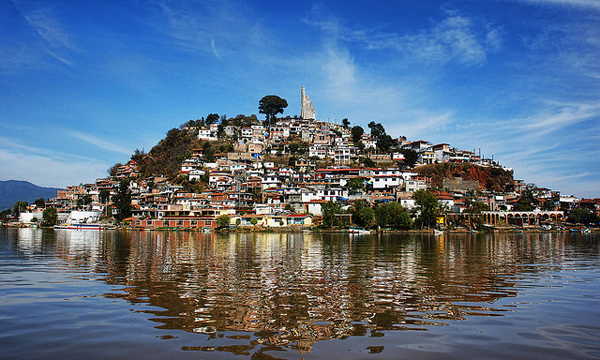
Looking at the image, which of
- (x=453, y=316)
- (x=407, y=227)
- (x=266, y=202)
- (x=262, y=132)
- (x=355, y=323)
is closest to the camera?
(x=355, y=323)

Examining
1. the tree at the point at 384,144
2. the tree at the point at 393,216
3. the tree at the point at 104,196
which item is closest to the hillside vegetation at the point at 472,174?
the tree at the point at 384,144

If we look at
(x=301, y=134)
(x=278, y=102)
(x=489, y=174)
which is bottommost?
(x=489, y=174)

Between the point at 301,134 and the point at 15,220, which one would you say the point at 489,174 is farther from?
the point at 15,220

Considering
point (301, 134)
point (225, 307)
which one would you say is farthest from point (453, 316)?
point (301, 134)

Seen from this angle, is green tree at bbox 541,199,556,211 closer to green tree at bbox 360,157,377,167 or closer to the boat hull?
green tree at bbox 360,157,377,167

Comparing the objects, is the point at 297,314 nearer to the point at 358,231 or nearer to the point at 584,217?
the point at 358,231

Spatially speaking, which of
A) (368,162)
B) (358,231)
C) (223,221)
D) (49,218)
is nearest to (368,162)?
(368,162)
